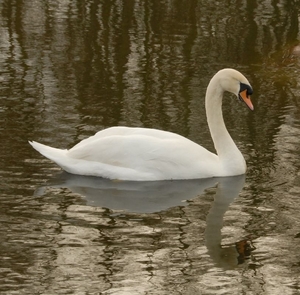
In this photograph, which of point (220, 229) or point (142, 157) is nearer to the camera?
point (220, 229)

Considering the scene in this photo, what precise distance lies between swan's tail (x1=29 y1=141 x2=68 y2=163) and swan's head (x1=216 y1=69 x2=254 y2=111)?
5.39ft

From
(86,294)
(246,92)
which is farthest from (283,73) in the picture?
(86,294)

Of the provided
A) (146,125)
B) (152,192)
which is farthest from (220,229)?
(146,125)

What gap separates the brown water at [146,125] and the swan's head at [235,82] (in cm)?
68

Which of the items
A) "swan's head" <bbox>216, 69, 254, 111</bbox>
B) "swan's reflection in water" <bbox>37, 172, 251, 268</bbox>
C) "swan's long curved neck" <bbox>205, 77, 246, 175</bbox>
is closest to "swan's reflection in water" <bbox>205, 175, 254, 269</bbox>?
"swan's reflection in water" <bbox>37, 172, 251, 268</bbox>

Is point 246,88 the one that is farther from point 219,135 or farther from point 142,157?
point 142,157

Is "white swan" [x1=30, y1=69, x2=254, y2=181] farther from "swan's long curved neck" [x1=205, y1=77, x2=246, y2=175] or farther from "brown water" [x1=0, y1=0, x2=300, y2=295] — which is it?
"brown water" [x1=0, y1=0, x2=300, y2=295]

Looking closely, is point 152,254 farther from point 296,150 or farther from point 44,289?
point 296,150

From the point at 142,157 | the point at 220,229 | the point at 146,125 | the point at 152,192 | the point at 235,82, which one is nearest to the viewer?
the point at 220,229

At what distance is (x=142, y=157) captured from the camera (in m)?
9.29

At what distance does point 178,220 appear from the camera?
8.26 metres

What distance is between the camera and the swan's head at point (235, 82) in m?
9.61

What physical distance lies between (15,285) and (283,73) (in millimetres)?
6980

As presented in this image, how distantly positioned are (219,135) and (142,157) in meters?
0.84
